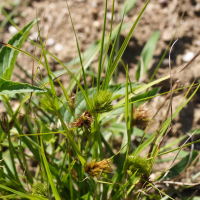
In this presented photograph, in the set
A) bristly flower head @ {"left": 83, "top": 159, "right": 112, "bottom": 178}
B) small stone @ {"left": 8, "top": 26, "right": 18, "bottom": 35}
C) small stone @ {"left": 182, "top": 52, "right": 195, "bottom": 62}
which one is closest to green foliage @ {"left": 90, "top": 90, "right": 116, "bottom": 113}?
bristly flower head @ {"left": 83, "top": 159, "right": 112, "bottom": 178}

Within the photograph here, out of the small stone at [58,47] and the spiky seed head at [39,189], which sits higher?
the small stone at [58,47]

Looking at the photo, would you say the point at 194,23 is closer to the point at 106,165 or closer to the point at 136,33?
the point at 136,33

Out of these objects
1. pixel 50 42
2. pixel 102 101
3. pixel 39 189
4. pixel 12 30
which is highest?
pixel 12 30

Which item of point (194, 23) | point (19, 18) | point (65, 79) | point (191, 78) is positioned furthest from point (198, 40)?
point (19, 18)

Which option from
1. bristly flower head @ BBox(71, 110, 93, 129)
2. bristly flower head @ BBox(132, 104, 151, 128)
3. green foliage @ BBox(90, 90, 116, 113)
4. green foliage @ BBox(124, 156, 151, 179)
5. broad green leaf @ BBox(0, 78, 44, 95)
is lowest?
green foliage @ BBox(124, 156, 151, 179)

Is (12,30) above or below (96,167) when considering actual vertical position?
above

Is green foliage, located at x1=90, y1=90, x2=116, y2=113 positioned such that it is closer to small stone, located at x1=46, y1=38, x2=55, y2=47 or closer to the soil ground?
the soil ground

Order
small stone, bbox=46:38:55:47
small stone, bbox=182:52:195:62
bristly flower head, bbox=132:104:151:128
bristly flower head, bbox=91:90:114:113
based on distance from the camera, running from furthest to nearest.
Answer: small stone, bbox=46:38:55:47
small stone, bbox=182:52:195:62
bristly flower head, bbox=132:104:151:128
bristly flower head, bbox=91:90:114:113

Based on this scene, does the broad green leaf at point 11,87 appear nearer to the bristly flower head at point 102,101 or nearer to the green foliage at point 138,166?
the bristly flower head at point 102,101

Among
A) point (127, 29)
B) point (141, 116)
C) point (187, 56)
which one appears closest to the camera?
point (141, 116)

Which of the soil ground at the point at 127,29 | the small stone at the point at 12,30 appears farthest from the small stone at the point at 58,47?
the small stone at the point at 12,30

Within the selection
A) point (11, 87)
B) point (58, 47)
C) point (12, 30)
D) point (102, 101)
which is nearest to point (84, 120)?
point (102, 101)

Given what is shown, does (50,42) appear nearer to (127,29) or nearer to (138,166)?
(127,29)
